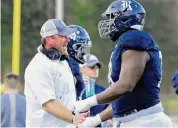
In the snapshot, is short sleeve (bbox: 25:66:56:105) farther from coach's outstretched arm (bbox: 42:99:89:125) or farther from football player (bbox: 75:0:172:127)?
football player (bbox: 75:0:172:127)

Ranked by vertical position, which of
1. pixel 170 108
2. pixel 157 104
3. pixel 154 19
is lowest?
pixel 170 108

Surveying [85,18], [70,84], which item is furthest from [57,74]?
[85,18]

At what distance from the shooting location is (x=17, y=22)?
49.8 feet

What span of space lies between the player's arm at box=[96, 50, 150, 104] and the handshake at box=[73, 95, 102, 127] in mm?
109

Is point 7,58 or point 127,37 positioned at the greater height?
point 127,37

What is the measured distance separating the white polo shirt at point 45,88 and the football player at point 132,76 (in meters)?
0.99

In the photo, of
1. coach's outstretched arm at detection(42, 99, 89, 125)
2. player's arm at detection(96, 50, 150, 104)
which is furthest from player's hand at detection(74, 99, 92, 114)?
coach's outstretched arm at detection(42, 99, 89, 125)

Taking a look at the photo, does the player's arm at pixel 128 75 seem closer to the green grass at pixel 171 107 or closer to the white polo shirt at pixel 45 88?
the white polo shirt at pixel 45 88

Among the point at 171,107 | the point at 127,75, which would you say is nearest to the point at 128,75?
the point at 127,75

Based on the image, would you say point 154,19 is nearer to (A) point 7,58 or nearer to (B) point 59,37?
(A) point 7,58

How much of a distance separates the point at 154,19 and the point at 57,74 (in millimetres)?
12942

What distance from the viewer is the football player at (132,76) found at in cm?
544

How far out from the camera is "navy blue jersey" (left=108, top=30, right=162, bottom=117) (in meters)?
5.55

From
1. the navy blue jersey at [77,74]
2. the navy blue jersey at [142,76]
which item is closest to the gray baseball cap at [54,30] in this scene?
the navy blue jersey at [77,74]
